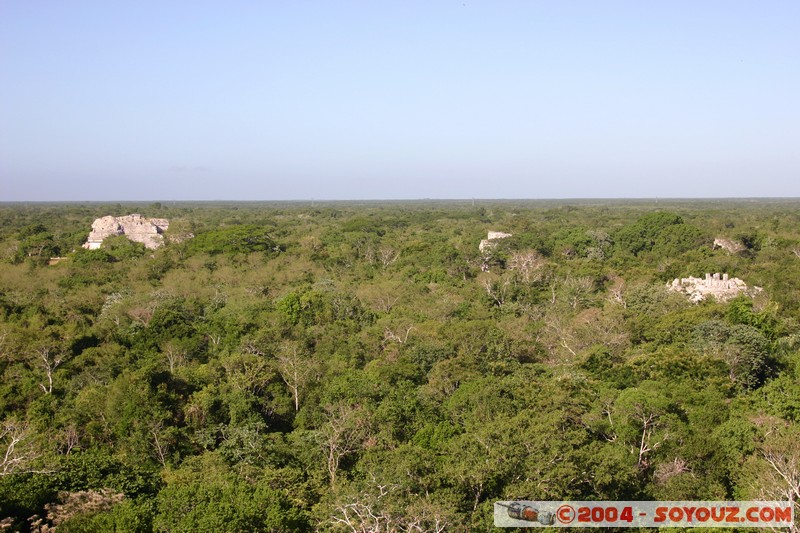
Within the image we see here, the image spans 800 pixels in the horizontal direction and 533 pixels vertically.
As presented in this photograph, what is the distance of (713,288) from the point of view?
30.4m

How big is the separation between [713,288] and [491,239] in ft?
62.4

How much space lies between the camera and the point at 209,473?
1395 centimetres

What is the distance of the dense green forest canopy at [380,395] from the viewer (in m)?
12.1

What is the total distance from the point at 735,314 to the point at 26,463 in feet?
74.4

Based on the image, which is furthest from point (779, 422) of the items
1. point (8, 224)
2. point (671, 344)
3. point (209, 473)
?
point (8, 224)

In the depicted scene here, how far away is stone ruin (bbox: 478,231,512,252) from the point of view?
4528 cm

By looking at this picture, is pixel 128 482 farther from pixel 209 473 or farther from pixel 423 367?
pixel 423 367

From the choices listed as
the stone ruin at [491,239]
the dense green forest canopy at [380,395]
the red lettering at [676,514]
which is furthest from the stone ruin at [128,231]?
the red lettering at [676,514]

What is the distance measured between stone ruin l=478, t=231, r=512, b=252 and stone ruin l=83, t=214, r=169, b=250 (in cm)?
2294

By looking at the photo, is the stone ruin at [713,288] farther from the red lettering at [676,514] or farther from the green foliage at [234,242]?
the green foliage at [234,242]

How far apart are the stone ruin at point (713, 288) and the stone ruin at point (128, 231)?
3430 cm

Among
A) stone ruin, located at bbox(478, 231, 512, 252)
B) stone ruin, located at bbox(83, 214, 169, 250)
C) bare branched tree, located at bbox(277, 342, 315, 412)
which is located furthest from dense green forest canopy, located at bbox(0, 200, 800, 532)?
stone ruin, located at bbox(83, 214, 169, 250)

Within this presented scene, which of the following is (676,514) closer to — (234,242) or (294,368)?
(294,368)

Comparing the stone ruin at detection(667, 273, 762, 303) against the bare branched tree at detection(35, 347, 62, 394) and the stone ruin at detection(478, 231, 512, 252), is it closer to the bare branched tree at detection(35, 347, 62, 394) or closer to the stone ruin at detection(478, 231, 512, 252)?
the stone ruin at detection(478, 231, 512, 252)
